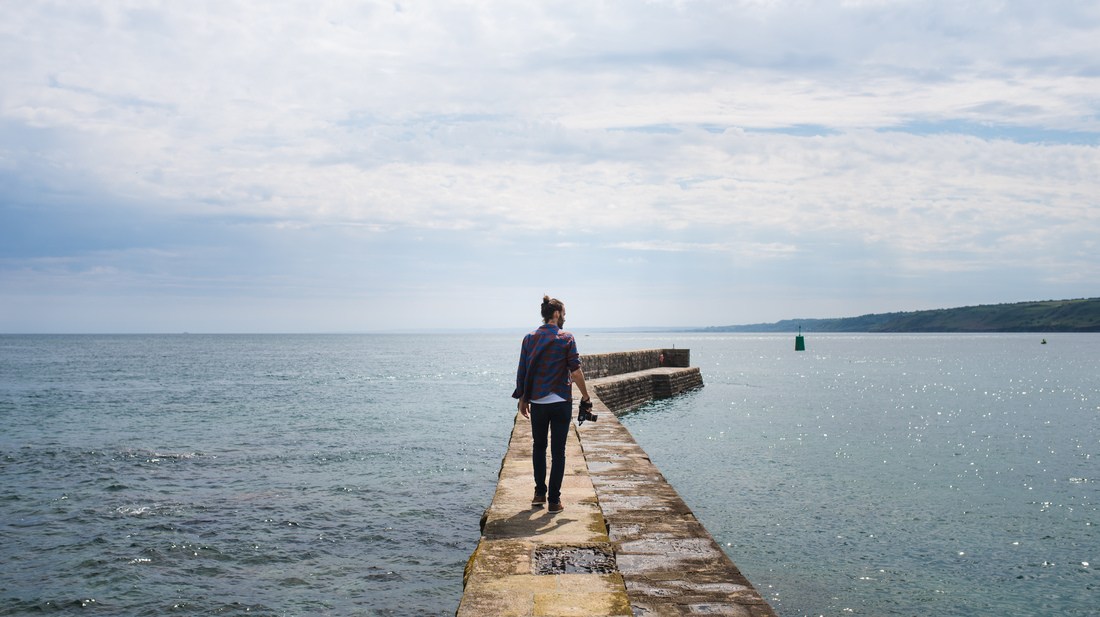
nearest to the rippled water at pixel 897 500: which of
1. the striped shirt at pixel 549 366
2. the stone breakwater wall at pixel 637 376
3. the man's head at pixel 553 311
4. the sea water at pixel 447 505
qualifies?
the sea water at pixel 447 505

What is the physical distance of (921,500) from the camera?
11969mm

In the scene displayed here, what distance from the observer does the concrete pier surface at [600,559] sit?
4.46 meters

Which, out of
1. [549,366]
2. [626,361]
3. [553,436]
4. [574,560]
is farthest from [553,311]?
[626,361]

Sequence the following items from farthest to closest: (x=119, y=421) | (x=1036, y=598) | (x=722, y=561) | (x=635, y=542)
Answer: (x=119, y=421), (x=1036, y=598), (x=635, y=542), (x=722, y=561)

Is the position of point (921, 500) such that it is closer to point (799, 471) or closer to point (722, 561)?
point (799, 471)

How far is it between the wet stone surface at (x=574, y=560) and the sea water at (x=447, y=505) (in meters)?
2.80

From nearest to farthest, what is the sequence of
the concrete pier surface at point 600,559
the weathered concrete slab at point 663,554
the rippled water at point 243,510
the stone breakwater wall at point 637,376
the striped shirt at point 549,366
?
the concrete pier surface at point 600,559 → the weathered concrete slab at point 663,554 → the striped shirt at point 549,366 → the rippled water at point 243,510 → the stone breakwater wall at point 637,376

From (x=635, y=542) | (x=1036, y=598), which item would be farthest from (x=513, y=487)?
(x=1036, y=598)

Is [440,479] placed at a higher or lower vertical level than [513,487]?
lower

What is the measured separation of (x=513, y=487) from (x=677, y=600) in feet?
10.8

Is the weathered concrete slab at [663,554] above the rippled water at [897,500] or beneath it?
above

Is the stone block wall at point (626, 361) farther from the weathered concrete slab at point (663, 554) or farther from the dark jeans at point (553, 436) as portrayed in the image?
the dark jeans at point (553, 436)

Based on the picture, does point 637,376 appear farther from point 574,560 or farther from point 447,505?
point 574,560

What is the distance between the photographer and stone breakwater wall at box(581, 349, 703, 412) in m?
25.0
